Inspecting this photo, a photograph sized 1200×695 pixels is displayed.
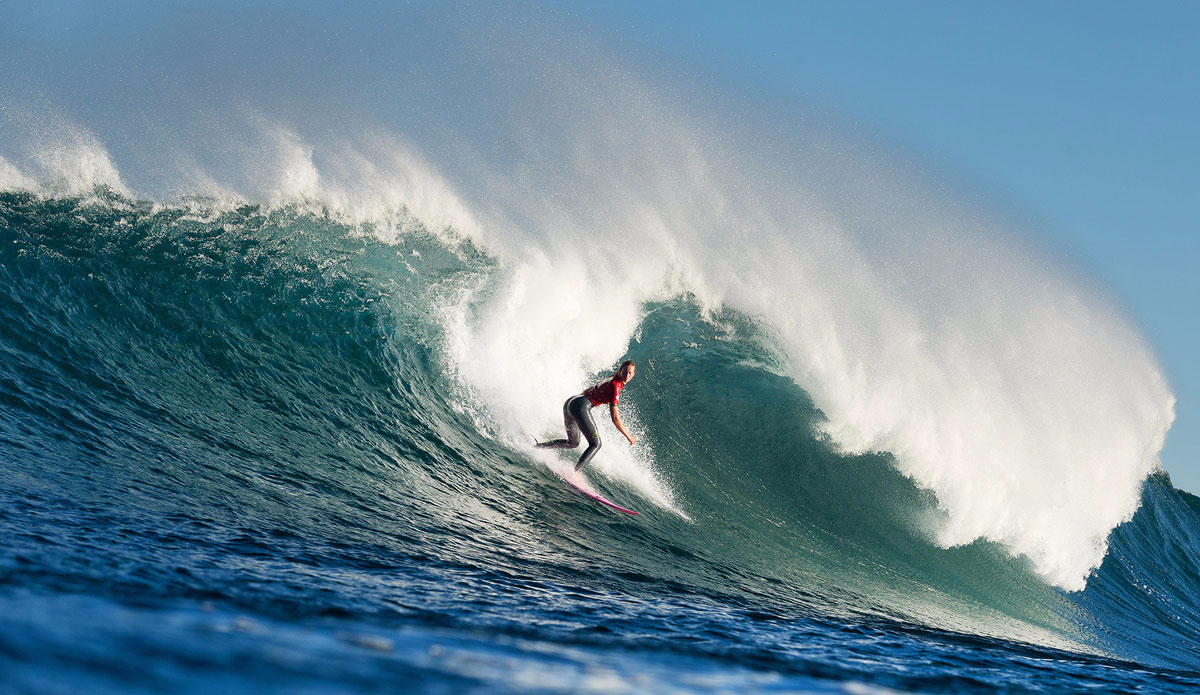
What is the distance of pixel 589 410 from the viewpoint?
728 centimetres

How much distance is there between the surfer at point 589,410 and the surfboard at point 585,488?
0.12m

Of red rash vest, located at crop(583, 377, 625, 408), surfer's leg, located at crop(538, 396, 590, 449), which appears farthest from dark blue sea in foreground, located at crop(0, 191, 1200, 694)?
red rash vest, located at crop(583, 377, 625, 408)

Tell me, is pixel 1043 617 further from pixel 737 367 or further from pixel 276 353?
pixel 276 353

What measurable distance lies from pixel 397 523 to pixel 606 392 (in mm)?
2976

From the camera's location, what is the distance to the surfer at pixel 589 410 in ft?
23.1

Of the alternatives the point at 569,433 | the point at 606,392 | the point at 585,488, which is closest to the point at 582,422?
the point at 569,433

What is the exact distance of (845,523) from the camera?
9250 millimetres

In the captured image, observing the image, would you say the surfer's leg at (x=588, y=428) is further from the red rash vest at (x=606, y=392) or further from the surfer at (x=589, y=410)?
the red rash vest at (x=606, y=392)

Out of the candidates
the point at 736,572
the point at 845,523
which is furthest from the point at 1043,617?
the point at 736,572

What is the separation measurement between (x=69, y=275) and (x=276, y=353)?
2.49 meters

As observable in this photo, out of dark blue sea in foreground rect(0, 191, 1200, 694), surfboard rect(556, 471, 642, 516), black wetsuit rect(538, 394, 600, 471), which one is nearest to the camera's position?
dark blue sea in foreground rect(0, 191, 1200, 694)

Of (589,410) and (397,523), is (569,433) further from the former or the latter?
(397,523)

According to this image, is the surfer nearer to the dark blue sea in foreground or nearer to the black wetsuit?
the black wetsuit

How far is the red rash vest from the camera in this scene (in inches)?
277
